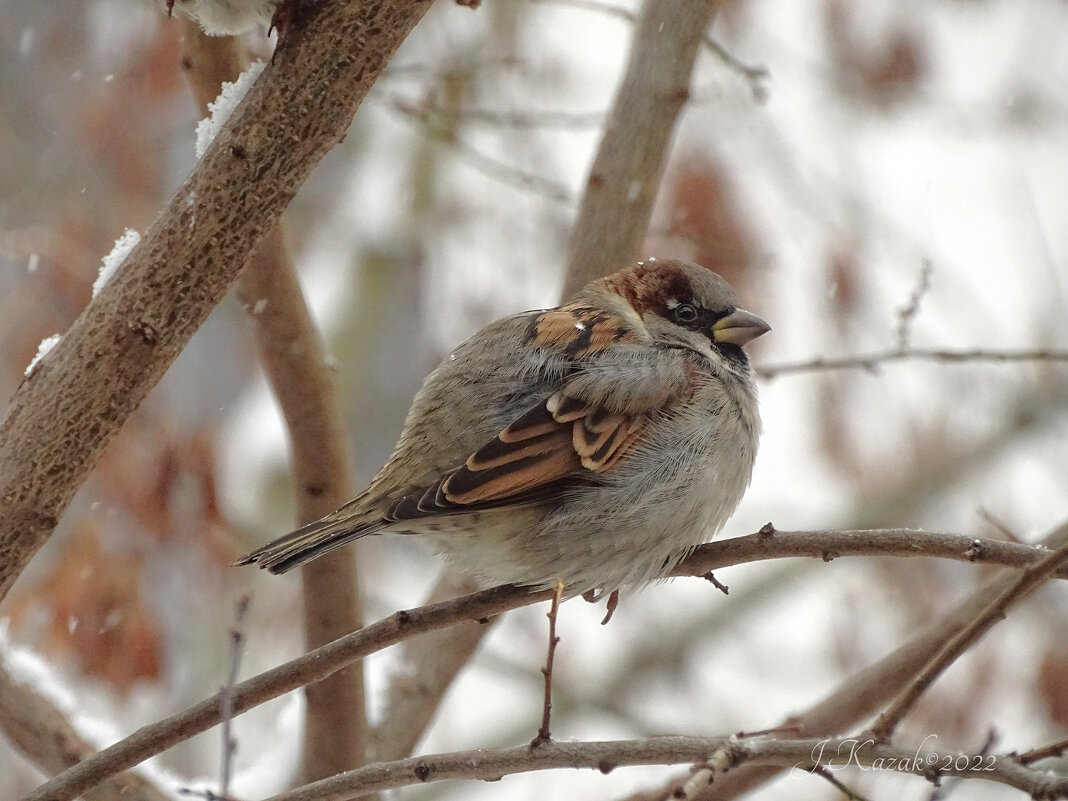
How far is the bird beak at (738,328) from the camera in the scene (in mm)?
3137

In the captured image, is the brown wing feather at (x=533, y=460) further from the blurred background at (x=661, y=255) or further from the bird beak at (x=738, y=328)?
the blurred background at (x=661, y=255)

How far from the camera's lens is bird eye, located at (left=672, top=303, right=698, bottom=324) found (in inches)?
127

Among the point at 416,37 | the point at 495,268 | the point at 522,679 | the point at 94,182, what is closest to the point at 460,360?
the point at 522,679

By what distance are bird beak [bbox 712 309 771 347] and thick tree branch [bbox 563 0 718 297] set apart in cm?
53

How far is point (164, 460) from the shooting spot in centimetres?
473

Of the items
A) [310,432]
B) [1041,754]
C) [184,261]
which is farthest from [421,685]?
[1041,754]

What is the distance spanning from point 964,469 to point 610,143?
14.2ft

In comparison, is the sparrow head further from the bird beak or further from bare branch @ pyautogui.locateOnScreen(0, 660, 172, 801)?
bare branch @ pyautogui.locateOnScreen(0, 660, 172, 801)

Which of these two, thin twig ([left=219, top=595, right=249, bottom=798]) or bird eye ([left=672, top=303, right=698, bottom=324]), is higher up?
bird eye ([left=672, top=303, right=698, bottom=324])

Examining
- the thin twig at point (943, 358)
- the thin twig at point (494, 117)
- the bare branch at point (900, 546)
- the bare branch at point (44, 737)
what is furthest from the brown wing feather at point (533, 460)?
the thin twig at point (494, 117)

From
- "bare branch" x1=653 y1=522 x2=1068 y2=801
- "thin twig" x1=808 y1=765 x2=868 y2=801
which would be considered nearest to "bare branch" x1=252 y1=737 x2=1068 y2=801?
"thin twig" x1=808 y1=765 x2=868 y2=801

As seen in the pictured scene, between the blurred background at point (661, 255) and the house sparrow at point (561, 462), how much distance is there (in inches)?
113

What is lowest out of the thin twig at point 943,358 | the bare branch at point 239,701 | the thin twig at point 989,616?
the thin twig at point 989,616

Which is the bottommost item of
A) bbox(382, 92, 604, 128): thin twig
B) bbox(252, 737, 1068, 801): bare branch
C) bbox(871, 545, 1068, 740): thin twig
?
bbox(252, 737, 1068, 801): bare branch
